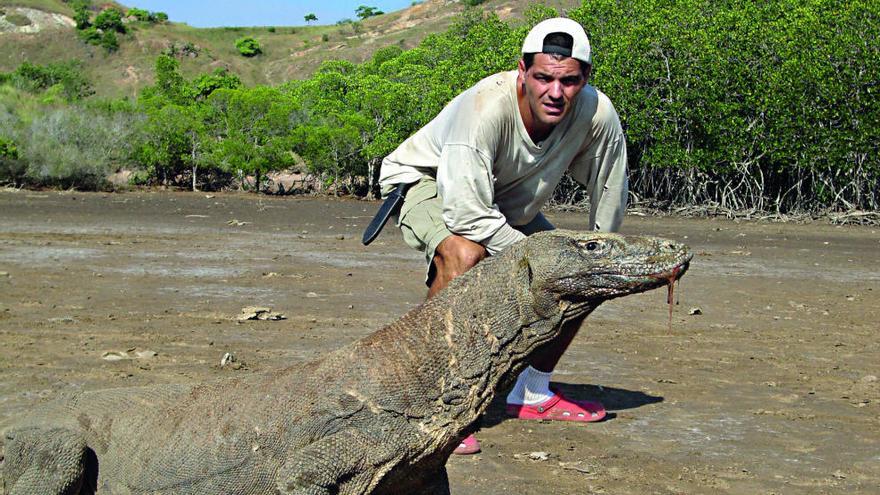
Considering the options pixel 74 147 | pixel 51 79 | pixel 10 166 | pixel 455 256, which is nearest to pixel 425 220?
pixel 455 256

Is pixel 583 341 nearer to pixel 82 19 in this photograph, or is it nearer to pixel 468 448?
pixel 468 448

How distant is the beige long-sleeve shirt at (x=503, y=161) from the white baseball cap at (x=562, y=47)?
279mm

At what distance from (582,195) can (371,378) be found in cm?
2402

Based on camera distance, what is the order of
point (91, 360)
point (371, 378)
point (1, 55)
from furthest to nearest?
point (1, 55)
point (91, 360)
point (371, 378)

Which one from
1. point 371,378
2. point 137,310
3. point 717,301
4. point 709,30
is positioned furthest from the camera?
point 709,30

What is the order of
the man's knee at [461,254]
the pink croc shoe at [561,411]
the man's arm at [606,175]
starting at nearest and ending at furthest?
the man's knee at [461,254]
the man's arm at [606,175]
the pink croc shoe at [561,411]

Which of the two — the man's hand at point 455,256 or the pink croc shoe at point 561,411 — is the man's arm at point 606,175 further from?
the pink croc shoe at point 561,411

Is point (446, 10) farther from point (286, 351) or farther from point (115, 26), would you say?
point (286, 351)

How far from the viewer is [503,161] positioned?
5395mm

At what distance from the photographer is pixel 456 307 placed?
379 centimetres

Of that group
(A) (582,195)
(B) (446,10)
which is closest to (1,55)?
(B) (446,10)

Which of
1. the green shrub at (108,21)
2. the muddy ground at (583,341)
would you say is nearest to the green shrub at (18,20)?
the green shrub at (108,21)

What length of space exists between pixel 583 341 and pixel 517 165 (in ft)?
11.2

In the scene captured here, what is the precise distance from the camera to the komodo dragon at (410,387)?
3.63 meters
